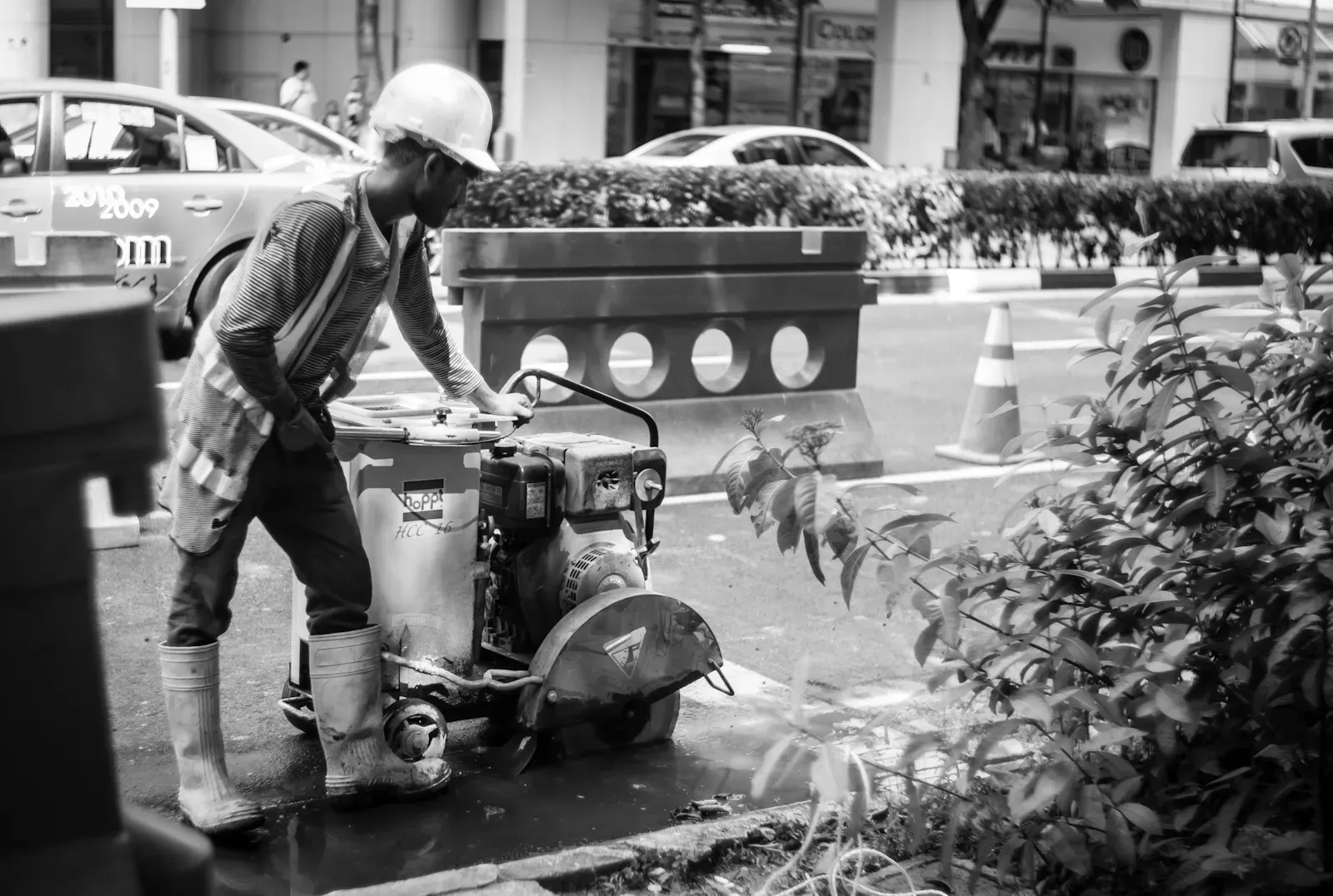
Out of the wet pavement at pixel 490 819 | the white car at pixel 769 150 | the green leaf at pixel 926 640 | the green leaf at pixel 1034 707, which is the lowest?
the wet pavement at pixel 490 819

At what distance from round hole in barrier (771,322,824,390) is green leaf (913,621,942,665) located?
16.3ft

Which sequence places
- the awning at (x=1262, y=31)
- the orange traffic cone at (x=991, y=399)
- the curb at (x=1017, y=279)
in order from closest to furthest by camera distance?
1. the orange traffic cone at (x=991, y=399)
2. the curb at (x=1017, y=279)
3. the awning at (x=1262, y=31)

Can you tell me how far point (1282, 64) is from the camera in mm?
38156

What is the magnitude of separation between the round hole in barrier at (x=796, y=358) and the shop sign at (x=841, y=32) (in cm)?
1911

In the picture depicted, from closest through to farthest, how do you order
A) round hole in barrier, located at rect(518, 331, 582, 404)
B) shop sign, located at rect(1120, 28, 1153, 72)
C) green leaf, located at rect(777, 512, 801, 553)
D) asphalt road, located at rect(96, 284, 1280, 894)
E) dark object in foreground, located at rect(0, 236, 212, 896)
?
dark object in foreground, located at rect(0, 236, 212, 896) < green leaf, located at rect(777, 512, 801, 553) < asphalt road, located at rect(96, 284, 1280, 894) < round hole in barrier, located at rect(518, 331, 582, 404) < shop sign, located at rect(1120, 28, 1153, 72)

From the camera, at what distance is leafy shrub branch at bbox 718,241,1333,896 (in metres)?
3.18

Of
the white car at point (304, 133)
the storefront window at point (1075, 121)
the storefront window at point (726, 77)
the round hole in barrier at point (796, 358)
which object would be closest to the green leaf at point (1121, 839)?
the round hole in barrier at point (796, 358)

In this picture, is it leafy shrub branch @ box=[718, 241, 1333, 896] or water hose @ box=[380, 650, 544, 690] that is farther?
water hose @ box=[380, 650, 544, 690]

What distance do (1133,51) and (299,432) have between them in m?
34.7

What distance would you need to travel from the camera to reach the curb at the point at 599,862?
3.43 meters

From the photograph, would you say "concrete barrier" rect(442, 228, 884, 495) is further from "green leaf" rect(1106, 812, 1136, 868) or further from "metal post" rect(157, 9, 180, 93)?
"metal post" rect(157, 9, 180, 93)

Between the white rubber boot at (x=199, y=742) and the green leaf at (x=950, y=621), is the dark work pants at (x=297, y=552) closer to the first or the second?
the white rubber boot at (x=199, y=742)

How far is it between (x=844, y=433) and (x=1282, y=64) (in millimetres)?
34004

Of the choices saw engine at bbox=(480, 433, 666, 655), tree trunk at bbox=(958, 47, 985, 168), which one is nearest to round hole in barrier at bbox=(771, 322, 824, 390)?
saw engine at bbox=(480, 433, 666, 655)
